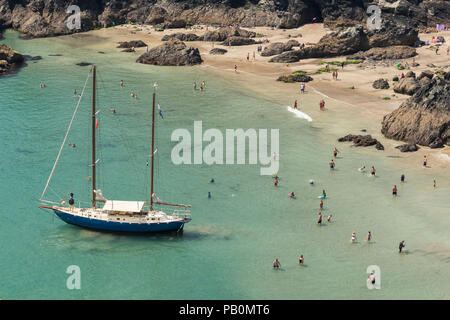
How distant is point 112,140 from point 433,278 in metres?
48.8

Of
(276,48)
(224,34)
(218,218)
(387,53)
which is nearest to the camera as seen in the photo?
(218,218)

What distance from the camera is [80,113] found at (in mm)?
99062

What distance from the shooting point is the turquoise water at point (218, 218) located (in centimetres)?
5484

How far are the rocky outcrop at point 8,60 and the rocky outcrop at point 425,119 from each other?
74626mm

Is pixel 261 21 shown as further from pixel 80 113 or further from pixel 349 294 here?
pixel 349 294

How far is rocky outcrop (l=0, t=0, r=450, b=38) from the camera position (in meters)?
147

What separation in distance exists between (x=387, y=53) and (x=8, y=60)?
76.7 m

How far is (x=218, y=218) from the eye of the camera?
218 ft

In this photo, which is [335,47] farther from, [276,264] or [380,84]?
[276,264]

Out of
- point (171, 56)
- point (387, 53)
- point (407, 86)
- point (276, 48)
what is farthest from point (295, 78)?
point (171, 56)

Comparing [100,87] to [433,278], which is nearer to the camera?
[433,278]

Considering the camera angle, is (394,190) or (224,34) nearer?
(394,190)

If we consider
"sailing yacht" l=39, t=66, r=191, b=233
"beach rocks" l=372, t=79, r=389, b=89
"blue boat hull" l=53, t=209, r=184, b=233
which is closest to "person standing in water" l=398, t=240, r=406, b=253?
"sailing yacht" l=39, t=66, r=191, b=233
